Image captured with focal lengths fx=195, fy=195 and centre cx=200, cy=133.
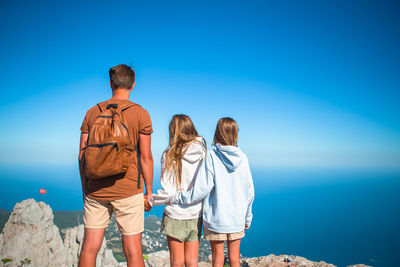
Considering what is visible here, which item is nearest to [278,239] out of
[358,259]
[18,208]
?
[358,259]

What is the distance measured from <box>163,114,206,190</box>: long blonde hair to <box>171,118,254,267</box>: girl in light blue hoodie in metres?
0.26

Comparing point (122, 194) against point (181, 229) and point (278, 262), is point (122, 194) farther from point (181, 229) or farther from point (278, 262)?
point (278, 262)

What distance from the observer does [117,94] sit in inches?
97.2

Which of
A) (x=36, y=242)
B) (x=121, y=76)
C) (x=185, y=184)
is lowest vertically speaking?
(x=36, y=242)

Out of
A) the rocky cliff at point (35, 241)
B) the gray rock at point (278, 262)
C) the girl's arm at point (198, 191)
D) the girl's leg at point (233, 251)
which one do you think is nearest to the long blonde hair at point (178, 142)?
the girl's arm at point (198, 191)

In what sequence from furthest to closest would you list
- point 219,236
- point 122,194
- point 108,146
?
point 219,236
point 122,194
point 108,146

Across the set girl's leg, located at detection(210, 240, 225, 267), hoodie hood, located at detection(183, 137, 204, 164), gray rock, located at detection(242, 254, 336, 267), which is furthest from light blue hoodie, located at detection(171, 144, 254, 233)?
gray rock, located at detection(242, 254, 336, 267)

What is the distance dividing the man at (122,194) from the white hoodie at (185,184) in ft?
0.91

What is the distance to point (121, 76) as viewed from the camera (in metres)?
2.46

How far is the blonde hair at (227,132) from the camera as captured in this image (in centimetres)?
287

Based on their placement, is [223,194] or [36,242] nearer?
[223,194]

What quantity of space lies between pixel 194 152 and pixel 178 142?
268 millimetres

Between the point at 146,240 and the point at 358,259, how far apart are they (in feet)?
306

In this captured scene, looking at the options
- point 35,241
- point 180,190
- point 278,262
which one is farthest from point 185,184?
point 35,241
